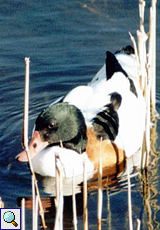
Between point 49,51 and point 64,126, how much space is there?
2368mm

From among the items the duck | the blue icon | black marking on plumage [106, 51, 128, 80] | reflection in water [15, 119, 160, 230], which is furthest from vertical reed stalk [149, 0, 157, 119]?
the blue icon

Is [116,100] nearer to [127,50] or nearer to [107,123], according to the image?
[107,123]

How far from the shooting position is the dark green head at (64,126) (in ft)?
23.3

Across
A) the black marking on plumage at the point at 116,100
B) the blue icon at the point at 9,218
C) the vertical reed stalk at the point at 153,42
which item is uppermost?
the vertical reed stalk at the point at 153,42

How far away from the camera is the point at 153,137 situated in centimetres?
807

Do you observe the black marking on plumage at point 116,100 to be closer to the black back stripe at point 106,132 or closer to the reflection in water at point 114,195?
the black back stripe at point 106,132

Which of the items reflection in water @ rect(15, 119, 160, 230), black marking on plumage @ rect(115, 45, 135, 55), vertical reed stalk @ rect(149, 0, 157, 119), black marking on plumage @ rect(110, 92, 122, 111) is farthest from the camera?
black marking on plumage @ rect(115, 45, 135, 55)

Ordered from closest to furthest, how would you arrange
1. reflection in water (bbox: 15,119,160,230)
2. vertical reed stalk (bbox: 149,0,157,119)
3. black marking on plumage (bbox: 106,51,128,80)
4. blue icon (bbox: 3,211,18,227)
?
blue icon (bbox: 3,211,18,227) < reflection in water (bbox: 15,119,160,230) < vertical reed stalk (bbox: 149,0,157,119) < black marking on plumage (bbox: 106,51,128,80)

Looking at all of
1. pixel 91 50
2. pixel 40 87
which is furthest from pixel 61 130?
pixel 91 50

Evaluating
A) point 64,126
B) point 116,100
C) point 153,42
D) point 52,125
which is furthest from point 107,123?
point 153,42

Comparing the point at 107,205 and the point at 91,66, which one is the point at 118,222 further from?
the point at 91,66

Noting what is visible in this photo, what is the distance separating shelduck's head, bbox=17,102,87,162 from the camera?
7105 mm

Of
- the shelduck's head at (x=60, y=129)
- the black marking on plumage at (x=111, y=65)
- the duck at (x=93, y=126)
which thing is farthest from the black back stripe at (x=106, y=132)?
the black marking on plumage at (x=111, y=65)

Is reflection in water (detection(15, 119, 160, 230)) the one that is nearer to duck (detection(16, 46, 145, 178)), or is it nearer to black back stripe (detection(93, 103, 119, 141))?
duck (detection(16, 46, 145, 178))
